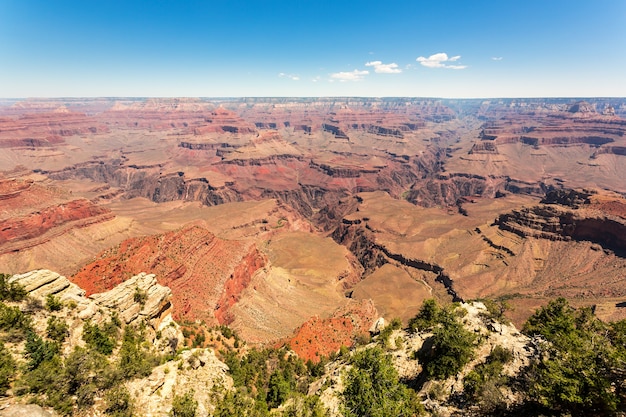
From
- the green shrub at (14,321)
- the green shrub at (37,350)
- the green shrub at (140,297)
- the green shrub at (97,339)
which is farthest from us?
the green shrub at (140,297)

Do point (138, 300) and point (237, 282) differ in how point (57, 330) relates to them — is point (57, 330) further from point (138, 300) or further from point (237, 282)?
point (237, 282)

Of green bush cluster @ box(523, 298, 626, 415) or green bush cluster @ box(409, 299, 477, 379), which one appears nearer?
green bush cluster @ box(523, 298, 626, 415)

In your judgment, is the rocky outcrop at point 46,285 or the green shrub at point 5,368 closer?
the green shrub at point 5,368

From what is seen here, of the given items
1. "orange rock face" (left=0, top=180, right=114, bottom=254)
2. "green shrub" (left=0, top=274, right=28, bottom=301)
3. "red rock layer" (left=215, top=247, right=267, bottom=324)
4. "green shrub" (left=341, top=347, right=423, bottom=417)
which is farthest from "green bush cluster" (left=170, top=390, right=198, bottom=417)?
"orange rock face" (left=0, top=180, right=114, bottom=254)

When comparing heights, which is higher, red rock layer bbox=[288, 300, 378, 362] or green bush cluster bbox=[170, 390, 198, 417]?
green bush cluster bbox=[170, 390, 198, 417]

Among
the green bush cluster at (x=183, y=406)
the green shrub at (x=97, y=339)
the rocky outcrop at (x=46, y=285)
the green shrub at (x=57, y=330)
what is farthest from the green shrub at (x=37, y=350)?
the green bush cluster at (x=183, y=406)

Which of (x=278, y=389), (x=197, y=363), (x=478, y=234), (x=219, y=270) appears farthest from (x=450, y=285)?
(x=197, y=363)

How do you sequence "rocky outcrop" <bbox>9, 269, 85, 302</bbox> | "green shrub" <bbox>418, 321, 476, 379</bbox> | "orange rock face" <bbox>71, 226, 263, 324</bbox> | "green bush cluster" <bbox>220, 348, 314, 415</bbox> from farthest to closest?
"orange rock face" <bbox>71, 226, 263, 324</bbox> → "green bush cluster" <bbox>220, 348, 314, 415</bbox> → "rocky outcrop" <bbox>9, 269, 85, 302</bbox> → "green shrub" <bbox>418, 321, 476, 379</bbox>

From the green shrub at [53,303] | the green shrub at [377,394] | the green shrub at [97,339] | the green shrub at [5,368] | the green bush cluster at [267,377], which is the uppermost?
the green shrub at [5,368]

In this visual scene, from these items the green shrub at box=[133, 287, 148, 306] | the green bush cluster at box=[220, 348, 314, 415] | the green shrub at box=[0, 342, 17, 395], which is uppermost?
the green shrub at box=[0, 342, 17, 395]

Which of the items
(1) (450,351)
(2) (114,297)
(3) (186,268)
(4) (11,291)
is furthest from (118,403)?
(3) (186,268)

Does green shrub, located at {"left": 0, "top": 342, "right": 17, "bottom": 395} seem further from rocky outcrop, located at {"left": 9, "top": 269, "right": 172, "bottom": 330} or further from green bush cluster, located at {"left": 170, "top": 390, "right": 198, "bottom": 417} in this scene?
green bush cluster, located at {"left": 170, "top": 390, "right": 198, "bottom": 417}

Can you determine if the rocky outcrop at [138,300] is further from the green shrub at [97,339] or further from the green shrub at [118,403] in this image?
the green shrub at [118,403]
